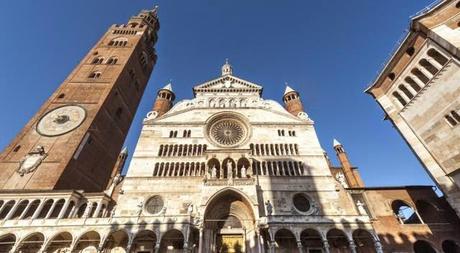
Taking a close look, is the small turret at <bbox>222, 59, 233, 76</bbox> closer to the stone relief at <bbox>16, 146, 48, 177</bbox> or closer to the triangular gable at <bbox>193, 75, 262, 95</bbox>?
the triangular gable at <bbox>193, 75, 262, 95</bbox>

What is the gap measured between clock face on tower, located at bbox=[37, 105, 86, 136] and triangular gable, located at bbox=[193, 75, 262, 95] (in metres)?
14.3

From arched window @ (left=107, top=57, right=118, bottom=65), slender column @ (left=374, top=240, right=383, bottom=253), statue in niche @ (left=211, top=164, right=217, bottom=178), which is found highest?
arched window @ (left=107, top=57, right=118, bottom=65)

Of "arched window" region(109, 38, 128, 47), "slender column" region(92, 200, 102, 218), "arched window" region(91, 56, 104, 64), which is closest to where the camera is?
"slender column" region(92, 200, 102, 218)

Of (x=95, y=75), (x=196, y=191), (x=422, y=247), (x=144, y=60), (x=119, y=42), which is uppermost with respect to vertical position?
(x=144, y=60)

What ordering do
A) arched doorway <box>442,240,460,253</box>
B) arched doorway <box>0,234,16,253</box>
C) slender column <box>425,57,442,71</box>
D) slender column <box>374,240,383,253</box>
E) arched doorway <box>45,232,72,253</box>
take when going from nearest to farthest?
1. slender column <box>374,240,383,253</box>
2. arched doorway <box>0,234,16,253</box>
3. arched doorway <box>45,232,72,253</box>
4. slender column <box>425,57,442,71</box>
5. arched doorway <box>442,240,460,253</box>

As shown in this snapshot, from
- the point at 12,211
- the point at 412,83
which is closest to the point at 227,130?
the point at 412,83

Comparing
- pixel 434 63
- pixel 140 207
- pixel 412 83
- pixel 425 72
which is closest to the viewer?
pixel 434 63

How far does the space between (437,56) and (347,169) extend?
1803 cm

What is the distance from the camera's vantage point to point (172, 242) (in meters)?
18.4

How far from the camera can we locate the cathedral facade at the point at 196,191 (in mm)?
17922

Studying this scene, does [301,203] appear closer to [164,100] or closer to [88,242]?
[88,242]

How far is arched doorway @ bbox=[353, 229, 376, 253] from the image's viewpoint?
727 inches

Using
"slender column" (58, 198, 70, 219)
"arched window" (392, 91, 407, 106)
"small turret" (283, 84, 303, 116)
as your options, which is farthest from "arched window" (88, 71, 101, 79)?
"arched window" (392, 91, 407, 106)

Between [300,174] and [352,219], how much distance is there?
18.7 feet
